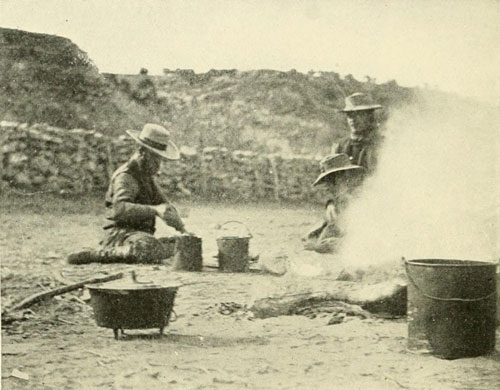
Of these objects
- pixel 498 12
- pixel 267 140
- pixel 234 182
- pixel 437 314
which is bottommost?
pixel 437 314

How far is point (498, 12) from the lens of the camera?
456 cm

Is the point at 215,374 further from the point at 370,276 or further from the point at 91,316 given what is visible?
the point at 370,276

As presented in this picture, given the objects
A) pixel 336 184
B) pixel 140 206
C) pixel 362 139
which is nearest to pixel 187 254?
pixel 140 206

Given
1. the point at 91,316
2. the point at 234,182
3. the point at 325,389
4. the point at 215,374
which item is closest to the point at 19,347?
the point at 91,316

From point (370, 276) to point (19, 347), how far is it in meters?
2.39

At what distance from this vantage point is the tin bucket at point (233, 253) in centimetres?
527

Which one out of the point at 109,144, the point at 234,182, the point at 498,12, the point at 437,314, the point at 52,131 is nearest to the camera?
the point at 437,314

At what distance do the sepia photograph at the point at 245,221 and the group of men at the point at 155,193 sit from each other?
17mm

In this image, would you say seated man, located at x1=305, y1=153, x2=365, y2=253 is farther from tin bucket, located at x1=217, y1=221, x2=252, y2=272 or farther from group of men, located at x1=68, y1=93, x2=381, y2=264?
tin bucket, located at x1=217, y1=221, x2=252, y2=272

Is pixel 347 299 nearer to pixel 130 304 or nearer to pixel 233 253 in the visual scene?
pixel 233 253

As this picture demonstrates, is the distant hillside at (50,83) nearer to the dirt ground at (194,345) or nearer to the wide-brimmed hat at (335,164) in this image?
the dirt ground at (194,345)

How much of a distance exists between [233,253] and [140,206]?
2.85ft

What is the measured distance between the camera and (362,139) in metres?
6.10

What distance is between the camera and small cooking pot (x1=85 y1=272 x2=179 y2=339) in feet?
12.4
